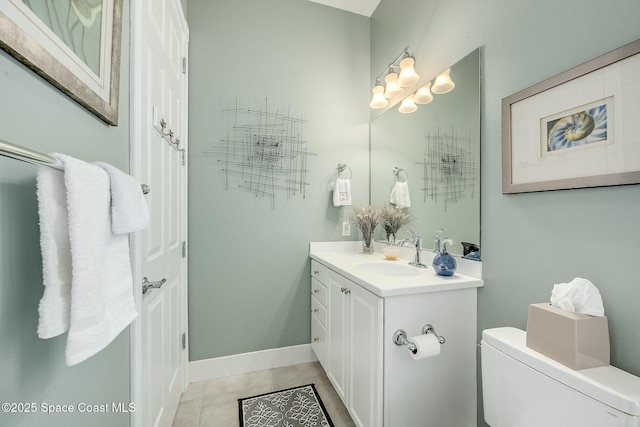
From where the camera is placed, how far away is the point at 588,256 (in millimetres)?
918

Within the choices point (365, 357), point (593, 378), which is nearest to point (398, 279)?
point (365, 357)

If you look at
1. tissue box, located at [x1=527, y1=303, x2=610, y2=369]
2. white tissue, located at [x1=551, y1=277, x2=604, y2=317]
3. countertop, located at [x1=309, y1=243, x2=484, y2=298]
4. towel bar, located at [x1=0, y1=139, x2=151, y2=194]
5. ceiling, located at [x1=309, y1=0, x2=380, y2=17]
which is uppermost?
ceiling, located at [x1=309, y1=0, x2=380, y2=17]

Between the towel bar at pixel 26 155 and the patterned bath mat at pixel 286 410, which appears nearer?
the towel bar at pixel 26 155

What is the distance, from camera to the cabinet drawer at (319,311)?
1829mm

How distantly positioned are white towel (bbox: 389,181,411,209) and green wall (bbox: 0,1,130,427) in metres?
1.73

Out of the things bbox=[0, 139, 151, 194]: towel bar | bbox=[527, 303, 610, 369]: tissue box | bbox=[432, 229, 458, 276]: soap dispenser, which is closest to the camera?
bbox=[0, 139, 151, 194]: towel bar

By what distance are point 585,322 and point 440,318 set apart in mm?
514

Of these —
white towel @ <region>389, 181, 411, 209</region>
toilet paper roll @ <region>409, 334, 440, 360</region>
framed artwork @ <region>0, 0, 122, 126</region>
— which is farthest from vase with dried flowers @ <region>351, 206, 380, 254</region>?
framed artwork @ <region>0, 0, 122, 126</region>

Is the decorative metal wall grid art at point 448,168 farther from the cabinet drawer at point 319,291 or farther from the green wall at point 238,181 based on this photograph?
the cabinet drawer at point 319,291

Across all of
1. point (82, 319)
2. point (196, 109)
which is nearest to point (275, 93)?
point (196, 109)

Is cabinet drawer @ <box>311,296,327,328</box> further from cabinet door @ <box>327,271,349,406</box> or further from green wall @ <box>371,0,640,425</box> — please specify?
green wall @ <box>371,0,640,425</box>

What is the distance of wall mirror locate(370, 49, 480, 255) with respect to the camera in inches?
53.7

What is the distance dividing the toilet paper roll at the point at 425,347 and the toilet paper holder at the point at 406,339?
1cm

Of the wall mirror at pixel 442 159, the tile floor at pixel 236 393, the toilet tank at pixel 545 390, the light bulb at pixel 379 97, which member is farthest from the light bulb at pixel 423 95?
Answer: the tile floor at pixel 236 393
